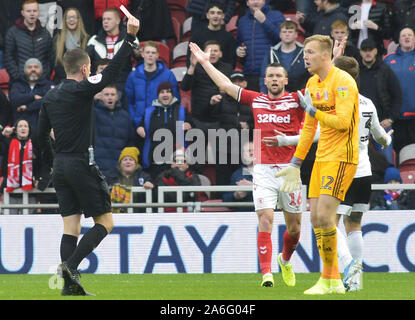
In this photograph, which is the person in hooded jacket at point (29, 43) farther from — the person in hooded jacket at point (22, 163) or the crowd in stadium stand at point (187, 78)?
the person in hooded jacket at point (22, 163)

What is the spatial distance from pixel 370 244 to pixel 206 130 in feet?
9.35

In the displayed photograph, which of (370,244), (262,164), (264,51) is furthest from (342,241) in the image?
(264,51)

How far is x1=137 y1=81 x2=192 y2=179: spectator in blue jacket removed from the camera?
12.7 meters

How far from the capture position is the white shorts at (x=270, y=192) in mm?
9258

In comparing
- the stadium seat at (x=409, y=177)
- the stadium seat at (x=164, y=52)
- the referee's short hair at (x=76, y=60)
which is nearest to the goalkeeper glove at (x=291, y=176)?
the referee's short hair at (x=76, y=60)

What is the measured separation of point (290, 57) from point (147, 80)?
2.11 meters

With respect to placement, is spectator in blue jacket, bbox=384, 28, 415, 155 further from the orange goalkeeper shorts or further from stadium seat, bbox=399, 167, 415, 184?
the orange goalkeeper shorts

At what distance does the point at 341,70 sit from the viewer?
7.89 meters

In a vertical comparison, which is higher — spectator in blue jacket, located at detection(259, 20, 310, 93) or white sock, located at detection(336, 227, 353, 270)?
spectator in blue jacket, located at detection(259, 20, 310, 93)

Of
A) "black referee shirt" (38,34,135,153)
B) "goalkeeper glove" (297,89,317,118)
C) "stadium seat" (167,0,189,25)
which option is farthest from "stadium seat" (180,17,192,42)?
"goalkeeper glove" (297,89,317,118)

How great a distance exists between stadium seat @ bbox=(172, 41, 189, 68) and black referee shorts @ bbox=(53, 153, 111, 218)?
21.9 feet

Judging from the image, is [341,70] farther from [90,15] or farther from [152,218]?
[90,15]

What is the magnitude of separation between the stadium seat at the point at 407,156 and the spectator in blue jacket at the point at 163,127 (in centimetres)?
306

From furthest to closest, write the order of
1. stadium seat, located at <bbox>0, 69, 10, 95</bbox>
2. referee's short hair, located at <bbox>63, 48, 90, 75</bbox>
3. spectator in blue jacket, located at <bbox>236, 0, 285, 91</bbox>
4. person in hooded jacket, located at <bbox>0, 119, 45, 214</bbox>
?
stadium seat, located at <bbox>0, 69, 10, 95</bbox>
spectator in blue jacket, located at <bbox>236, 0, 285, 91</bbox>
person in hooded jacket, located at <bbox>0, 119, 45, 214</bbox>
referee's short hair, located at <bbox>63, 48, 90, 75</bbox>
